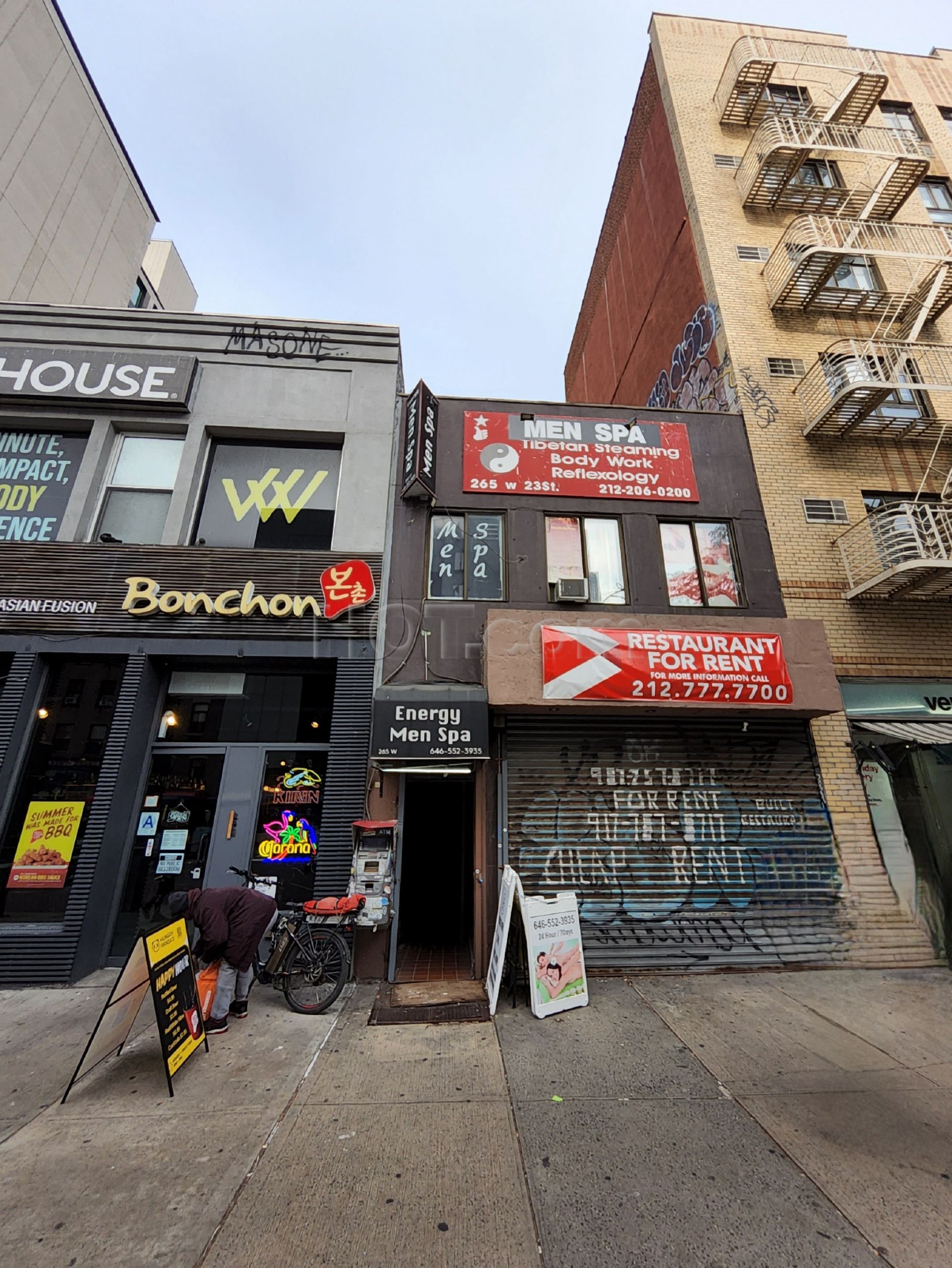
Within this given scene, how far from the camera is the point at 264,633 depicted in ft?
27.2

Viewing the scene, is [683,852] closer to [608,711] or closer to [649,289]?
[608,711]

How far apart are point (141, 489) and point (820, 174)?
18.1 meters

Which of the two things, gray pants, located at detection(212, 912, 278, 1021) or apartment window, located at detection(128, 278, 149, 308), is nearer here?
gray pants, located at detection(212, 912, 278, 1021)

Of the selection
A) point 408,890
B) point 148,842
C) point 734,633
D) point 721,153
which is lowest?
point 408,890

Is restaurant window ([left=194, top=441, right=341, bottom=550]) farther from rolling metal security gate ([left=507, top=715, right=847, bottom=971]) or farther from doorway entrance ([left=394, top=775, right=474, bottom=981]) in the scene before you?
rolling metal security gate ([left=507, top=715, right=847, bottom=971])

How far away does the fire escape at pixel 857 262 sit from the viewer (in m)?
9.38

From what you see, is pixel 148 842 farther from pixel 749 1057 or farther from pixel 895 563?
pixel 895 563

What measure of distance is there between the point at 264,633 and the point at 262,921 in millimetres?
4148

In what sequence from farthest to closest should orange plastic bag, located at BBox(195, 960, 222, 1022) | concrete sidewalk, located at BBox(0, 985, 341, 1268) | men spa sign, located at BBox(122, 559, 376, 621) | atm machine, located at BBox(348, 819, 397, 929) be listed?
men spa sign, located at BBox(122, 559, 376, 621) < atm machine, located at BBox(348, 819, 397, 929) < orange plastic bag, located at BBox(195, 960, 222, 1022) < concrete sidewalk, located at BBox(0, 985, 341, 1268)

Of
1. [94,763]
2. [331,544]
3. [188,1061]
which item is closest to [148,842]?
[94,763]

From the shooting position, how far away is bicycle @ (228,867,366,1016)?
20.6ft

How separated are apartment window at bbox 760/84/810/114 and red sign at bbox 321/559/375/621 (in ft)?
54.2

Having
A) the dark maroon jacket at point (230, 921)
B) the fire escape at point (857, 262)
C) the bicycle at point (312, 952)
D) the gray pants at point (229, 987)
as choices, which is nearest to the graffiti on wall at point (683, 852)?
the bicycle at point (312, 952)

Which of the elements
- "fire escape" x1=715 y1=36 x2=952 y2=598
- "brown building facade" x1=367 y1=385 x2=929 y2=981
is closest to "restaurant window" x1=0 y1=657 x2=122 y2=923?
"brown building facade" x1=367 y1=385 x2=929 y2=981
